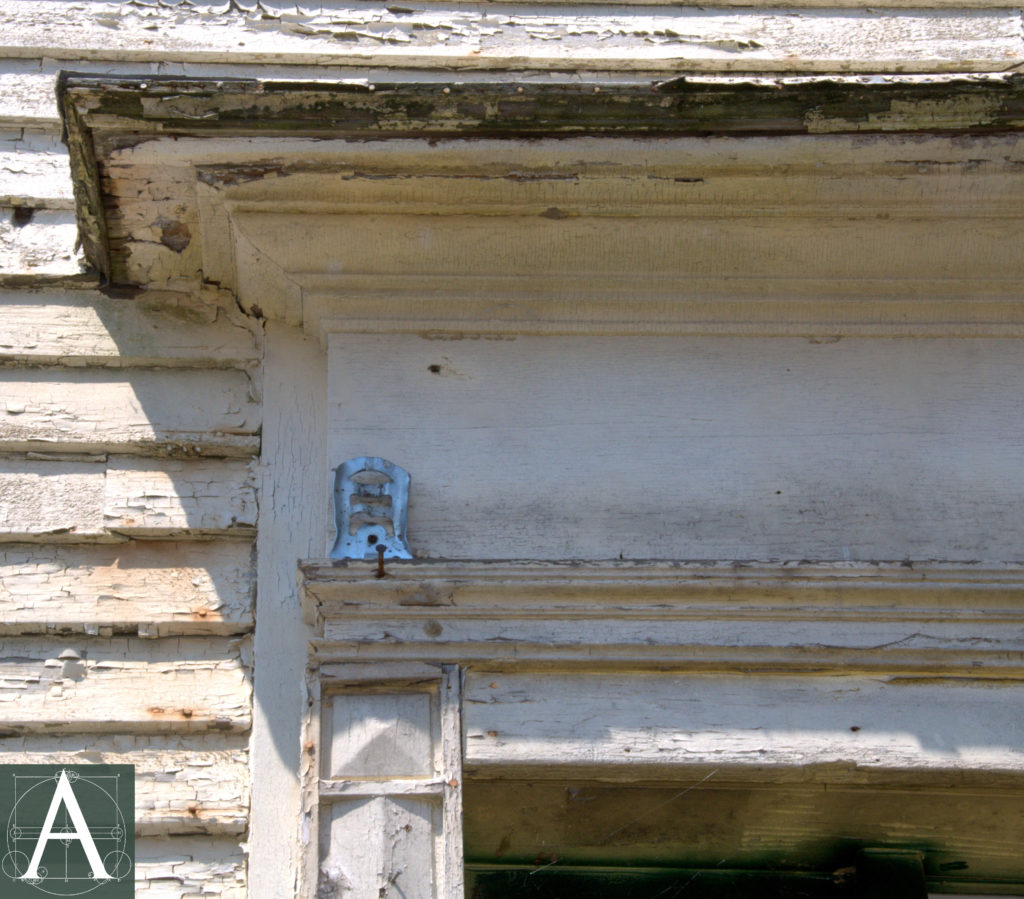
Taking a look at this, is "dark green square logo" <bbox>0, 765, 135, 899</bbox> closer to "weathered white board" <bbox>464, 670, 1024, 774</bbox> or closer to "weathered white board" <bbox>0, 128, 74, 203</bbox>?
"weathered white board" <bbox>464, 670, 1024, 774</bbox>

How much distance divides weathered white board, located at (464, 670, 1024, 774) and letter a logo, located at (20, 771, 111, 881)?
658 millimetres

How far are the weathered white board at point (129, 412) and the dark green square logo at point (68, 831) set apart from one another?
610 millimetres

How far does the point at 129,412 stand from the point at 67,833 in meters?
0.79

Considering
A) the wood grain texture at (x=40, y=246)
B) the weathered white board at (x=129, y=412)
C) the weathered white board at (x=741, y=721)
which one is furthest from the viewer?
the wood grain texture at (x=40, y=246)

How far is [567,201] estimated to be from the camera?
223cm

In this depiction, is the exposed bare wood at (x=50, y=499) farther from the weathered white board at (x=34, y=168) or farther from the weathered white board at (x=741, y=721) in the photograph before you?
the weathered white board at (x=741, y=721)

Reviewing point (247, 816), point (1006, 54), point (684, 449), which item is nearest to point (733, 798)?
point (684, 449)

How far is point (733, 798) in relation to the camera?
212 cm

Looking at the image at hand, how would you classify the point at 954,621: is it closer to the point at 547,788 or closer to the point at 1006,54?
the point at 547,788

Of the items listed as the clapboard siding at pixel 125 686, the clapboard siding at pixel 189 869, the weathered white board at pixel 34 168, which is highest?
the weathered white board at pixel 34 168

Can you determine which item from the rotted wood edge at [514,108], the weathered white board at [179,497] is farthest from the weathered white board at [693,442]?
the rotted wood edge at [514,108]

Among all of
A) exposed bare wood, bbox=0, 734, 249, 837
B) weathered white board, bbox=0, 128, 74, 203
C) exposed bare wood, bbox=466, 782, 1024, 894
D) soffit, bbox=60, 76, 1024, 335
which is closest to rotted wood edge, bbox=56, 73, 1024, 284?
soffit, bbox=60, 76, 1024, 335

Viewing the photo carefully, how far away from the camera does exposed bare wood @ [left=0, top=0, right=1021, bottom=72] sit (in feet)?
8.97

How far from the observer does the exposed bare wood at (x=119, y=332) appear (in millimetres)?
2328
